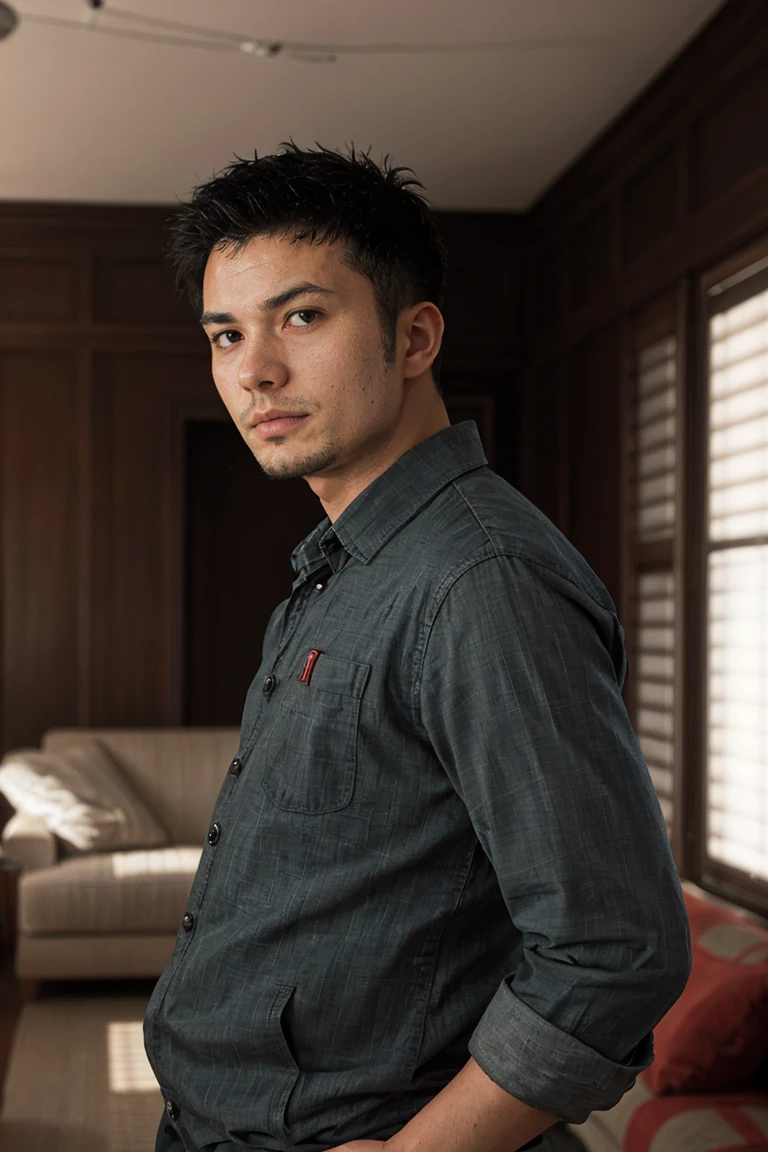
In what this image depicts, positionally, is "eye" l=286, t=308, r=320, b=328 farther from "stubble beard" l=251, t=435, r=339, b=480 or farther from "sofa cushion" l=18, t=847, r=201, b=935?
"sofa cushion" l=18, t=847, r=201, b=935

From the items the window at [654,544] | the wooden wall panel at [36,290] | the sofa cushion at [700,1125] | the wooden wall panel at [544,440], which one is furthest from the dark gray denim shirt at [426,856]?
the wooden wall panel at [36,290]

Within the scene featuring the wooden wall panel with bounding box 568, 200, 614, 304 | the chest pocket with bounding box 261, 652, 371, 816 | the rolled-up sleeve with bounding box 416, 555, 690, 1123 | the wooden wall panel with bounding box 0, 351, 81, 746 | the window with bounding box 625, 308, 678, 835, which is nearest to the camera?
the rolled-up sleeve with bounding box 416, 555, 690, 1123

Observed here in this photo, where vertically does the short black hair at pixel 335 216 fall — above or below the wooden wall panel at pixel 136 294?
below

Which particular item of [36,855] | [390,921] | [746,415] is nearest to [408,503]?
[390,921]

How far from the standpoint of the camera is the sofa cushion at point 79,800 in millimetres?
4266

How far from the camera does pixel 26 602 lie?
5191 mm

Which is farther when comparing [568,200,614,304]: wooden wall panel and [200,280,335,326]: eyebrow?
[568,200,614,304]: wooden wall panel

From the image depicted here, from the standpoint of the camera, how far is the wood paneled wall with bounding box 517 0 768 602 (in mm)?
3266

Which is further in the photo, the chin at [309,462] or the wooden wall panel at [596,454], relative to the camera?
the wooden wall panel at [596,454]

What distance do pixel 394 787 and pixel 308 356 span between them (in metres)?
0.37

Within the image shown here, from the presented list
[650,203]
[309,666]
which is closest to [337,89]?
[650,203]

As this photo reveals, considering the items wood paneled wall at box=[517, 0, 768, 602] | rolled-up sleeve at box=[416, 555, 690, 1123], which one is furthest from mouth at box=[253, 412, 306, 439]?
wood paneled wall at box=[517, 0, 768, 602]

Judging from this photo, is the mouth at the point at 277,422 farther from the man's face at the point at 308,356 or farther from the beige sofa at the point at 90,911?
the beige sofa at the point at 90,911

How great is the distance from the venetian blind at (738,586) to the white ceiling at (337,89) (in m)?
0.94
